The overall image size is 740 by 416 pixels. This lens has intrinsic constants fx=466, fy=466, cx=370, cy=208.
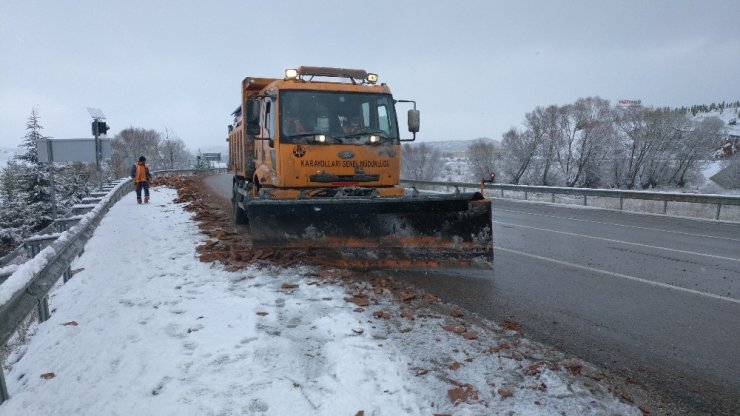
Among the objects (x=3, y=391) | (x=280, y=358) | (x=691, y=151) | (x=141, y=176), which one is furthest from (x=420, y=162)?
(x=3, y=391)

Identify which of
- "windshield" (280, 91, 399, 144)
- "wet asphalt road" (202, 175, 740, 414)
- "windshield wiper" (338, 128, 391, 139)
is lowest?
"wet asphalt road" (202, 175, 740, 414)

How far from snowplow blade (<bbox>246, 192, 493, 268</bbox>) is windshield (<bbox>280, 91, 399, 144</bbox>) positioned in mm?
1435

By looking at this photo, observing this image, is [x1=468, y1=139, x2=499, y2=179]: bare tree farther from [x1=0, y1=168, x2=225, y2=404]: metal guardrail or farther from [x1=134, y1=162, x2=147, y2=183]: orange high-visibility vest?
[x1=0, y1=168, x2=225, y2=404]: metal guardrail

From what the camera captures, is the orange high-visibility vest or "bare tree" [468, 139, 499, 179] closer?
the orange high-visibility vest

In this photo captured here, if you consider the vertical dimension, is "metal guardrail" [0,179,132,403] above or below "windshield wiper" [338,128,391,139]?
below

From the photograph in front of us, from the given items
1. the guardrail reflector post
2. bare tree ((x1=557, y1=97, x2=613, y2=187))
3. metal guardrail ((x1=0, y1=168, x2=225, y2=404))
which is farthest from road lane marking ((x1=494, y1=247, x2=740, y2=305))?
bare tree ((x1=557, y1=97, x2=613, y2=187))

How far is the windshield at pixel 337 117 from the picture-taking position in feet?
24.4

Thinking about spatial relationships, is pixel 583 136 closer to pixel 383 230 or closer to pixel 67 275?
pixel 383 230

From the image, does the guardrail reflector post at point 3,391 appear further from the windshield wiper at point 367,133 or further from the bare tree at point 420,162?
the bare tree at point 420,162

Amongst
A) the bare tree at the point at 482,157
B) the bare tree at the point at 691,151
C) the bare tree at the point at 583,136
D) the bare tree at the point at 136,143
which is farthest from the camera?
the bare tree at the point at 136,143

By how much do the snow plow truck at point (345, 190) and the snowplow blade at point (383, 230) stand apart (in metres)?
0.01

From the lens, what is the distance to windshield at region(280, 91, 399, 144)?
7449mm

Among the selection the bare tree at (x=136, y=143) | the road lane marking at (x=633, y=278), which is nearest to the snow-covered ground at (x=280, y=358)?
the road lane marking at (x=633, y=278)

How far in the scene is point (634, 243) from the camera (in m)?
9.20
